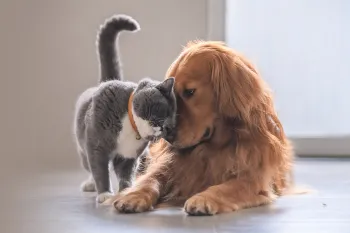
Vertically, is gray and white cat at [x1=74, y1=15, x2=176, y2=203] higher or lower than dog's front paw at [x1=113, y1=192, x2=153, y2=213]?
higher

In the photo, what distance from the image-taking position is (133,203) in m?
1.69

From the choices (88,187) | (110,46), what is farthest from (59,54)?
(88,187)

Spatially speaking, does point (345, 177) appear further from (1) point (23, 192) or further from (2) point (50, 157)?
(2) point (50, 157)

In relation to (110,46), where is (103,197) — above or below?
below

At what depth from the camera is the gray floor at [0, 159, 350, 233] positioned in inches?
58.7

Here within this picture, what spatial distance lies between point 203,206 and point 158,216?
0.38 feet

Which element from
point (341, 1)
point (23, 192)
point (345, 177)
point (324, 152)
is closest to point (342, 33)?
point (341, 1)

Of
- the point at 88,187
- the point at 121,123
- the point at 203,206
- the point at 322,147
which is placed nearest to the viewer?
the point at 203,206

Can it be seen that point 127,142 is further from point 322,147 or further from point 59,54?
point 322,147

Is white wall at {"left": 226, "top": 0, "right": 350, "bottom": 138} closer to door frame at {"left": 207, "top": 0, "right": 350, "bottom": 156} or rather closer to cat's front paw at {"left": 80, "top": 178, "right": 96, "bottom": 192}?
door frame at {"left": 207, "top": 0, "right": 350, "bottom": 156}

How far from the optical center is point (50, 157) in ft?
10.1

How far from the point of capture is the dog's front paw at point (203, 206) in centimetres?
162

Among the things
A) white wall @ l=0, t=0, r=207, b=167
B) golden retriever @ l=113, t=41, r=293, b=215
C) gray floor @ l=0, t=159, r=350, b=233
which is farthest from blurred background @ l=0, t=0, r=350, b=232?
golden retriever @ l=113, t=41, r=293, b=215

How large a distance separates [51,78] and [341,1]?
4.69ft
